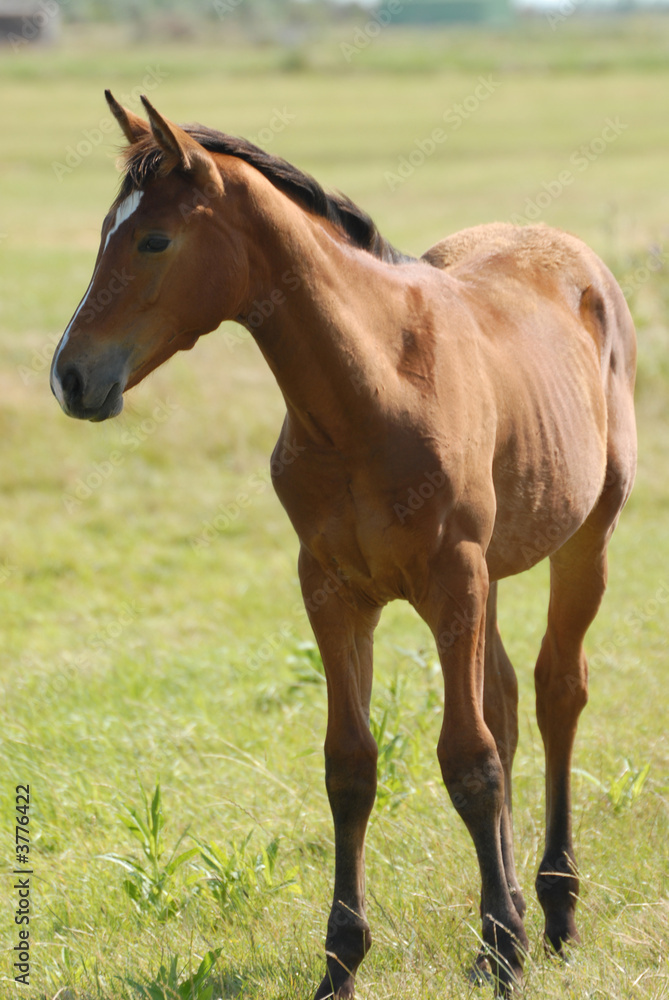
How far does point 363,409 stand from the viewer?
9.57 feet

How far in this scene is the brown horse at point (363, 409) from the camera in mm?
2633

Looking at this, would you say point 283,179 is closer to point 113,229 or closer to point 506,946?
point 113,229

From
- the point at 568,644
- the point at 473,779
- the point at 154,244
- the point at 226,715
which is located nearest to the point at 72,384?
the point at 154,244

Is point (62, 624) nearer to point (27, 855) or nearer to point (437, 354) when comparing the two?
point (27, 855)

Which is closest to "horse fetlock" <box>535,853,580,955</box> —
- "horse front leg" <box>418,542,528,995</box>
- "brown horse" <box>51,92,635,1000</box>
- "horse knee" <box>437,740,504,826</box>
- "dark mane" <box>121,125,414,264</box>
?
"brown horse" <box>51,92,635,1000</box>

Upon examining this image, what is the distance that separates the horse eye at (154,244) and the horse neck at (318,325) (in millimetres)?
263

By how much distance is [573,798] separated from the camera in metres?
4.35

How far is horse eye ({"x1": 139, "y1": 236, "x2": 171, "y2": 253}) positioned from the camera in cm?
262

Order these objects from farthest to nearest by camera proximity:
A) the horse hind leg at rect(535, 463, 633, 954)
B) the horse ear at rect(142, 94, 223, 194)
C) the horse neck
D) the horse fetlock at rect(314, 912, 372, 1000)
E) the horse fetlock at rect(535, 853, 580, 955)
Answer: the horse hind leg at rect(535, 463, 633, 954) < the horse fetlock at rect(535, 853, 580, 955) < the horse fetlock at rect(314, 912, 372, 1000) < the horse neck < the horse ear at rect(142, 94, 223, 194)

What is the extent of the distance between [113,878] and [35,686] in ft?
6.68

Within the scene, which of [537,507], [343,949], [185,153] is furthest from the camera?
[537,507]

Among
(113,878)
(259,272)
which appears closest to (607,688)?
(113,878)

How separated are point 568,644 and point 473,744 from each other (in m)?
1.06

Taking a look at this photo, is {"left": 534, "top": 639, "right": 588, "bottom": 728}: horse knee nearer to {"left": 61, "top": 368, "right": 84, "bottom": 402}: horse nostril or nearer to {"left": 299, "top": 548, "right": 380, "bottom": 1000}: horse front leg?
{"left": 299, "top": 548, "right": 380, "bottom": 1000}: horse front leg
